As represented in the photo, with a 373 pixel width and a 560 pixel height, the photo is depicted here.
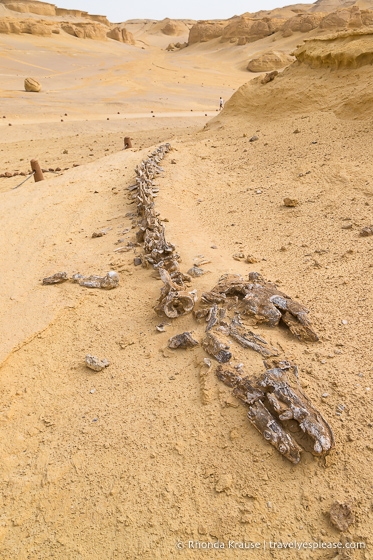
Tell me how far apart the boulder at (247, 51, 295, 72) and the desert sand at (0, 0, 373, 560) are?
24.5 meters

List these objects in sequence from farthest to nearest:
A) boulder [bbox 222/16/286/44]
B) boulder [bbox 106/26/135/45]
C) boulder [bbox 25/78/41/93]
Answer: boulder [bbox 106/26/135/45] → boulder [bbox 222/16/286/44] → boulder [bbox 25/78/41/93]

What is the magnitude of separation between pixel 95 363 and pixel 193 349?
0.80 metres

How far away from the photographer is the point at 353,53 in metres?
7.95

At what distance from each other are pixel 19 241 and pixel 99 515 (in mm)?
4637

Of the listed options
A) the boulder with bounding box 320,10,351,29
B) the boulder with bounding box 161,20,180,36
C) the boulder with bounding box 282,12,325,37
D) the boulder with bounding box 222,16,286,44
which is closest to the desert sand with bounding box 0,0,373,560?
the boulder with bounding box 320,10,351,29

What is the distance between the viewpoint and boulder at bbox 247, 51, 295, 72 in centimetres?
3059

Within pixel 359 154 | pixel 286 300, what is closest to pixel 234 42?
pixel 359 154

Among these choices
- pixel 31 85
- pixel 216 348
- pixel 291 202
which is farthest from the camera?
pixel 31 85

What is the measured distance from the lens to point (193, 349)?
3057 millimetres

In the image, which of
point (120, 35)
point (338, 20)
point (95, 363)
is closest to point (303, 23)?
point (338, 20)

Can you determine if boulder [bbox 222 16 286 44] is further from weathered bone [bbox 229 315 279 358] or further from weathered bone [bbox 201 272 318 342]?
weathered bone [bbox 229 315 279 358]

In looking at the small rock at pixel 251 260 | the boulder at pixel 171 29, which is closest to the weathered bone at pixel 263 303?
the small rock at pixel 251 260

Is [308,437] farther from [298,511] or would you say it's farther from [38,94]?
[38,94]

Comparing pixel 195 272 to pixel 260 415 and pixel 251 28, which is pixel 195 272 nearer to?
pixel 260 415
